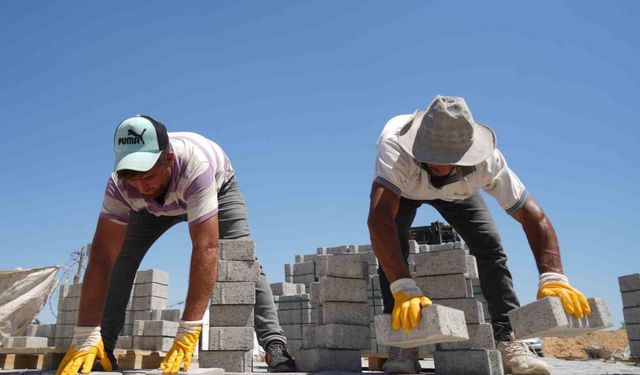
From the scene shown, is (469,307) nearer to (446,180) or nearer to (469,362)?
(469,362)

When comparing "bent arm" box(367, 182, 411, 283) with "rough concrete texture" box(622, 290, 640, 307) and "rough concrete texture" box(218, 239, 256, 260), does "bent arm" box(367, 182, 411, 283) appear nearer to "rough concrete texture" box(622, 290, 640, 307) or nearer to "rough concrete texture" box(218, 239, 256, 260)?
"rough concrete texture" box(218, 239, 256, 260)

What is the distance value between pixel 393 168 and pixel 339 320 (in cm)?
162

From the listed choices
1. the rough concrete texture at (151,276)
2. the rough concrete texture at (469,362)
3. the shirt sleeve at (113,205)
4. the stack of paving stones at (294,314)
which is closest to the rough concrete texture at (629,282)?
the stack of paving stones at (294,314)

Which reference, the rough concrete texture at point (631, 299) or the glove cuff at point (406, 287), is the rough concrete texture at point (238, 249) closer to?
the glove cuff at point (406, 287)

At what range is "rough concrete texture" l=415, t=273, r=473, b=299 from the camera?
174 inches

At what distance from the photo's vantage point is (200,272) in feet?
10.6

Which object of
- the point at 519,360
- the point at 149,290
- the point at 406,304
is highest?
the point at 149,290

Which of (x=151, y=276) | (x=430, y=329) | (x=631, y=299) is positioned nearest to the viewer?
(x=430, y=329)

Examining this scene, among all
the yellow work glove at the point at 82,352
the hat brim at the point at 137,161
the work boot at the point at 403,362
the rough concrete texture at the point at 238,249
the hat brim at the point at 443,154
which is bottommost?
the work boot at the point at 403,362

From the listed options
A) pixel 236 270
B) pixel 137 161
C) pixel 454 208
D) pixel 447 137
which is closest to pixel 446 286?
pixel 454 208

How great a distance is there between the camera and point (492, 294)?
4.25m

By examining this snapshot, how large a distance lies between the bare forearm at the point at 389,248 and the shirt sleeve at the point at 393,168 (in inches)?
11.2

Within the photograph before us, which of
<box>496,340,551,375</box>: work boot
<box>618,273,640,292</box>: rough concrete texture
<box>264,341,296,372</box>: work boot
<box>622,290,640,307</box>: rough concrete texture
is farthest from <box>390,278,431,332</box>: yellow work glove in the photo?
<box>622,290,640,307</box>: rough concrete texture

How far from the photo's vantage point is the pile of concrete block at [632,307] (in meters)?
10.2
